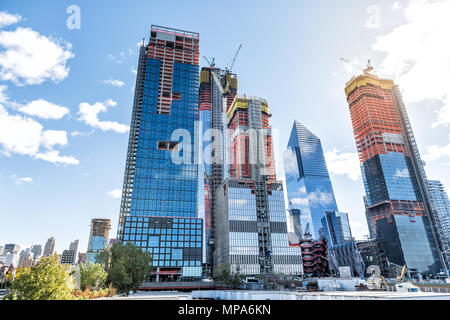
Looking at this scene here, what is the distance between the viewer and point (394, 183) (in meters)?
162

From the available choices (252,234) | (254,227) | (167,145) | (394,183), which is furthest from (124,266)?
(394,183)

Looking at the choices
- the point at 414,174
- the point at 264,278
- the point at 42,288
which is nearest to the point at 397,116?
the point at 414,174

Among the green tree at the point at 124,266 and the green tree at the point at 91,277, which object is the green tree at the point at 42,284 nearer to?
the green tree at the point at 91,277

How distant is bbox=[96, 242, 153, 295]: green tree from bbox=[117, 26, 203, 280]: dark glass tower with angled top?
6018cm

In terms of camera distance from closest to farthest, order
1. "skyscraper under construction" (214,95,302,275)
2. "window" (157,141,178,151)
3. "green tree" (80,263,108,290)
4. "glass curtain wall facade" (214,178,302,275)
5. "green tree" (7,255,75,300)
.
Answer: "green tree" (7,255,75,300) < "green tree" (80,263,108,290) < "glass curtain wall facade" (214,178,302,275) < "skyscraper under construction" (214,95,302,275) < "window" (157,141,178,151)

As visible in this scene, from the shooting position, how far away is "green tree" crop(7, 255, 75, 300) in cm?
1747

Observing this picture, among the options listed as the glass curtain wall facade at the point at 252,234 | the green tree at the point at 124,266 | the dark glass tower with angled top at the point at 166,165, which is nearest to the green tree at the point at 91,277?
the green tree at the point at 124,266

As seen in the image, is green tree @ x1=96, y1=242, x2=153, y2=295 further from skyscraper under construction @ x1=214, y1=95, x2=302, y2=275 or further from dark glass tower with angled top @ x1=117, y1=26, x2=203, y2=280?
dark glass tower with angled top @ x1=117, y1=26, x2=203, y2=280

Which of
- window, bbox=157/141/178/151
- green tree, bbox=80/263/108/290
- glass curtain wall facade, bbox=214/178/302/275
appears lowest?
green tree, bbox=80/263/108/290

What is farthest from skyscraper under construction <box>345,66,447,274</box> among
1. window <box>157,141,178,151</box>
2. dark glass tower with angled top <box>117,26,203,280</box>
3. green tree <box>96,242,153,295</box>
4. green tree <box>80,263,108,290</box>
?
green tree <box>80,263,108,290</box>

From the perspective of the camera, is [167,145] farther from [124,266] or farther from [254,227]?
[124,266]
